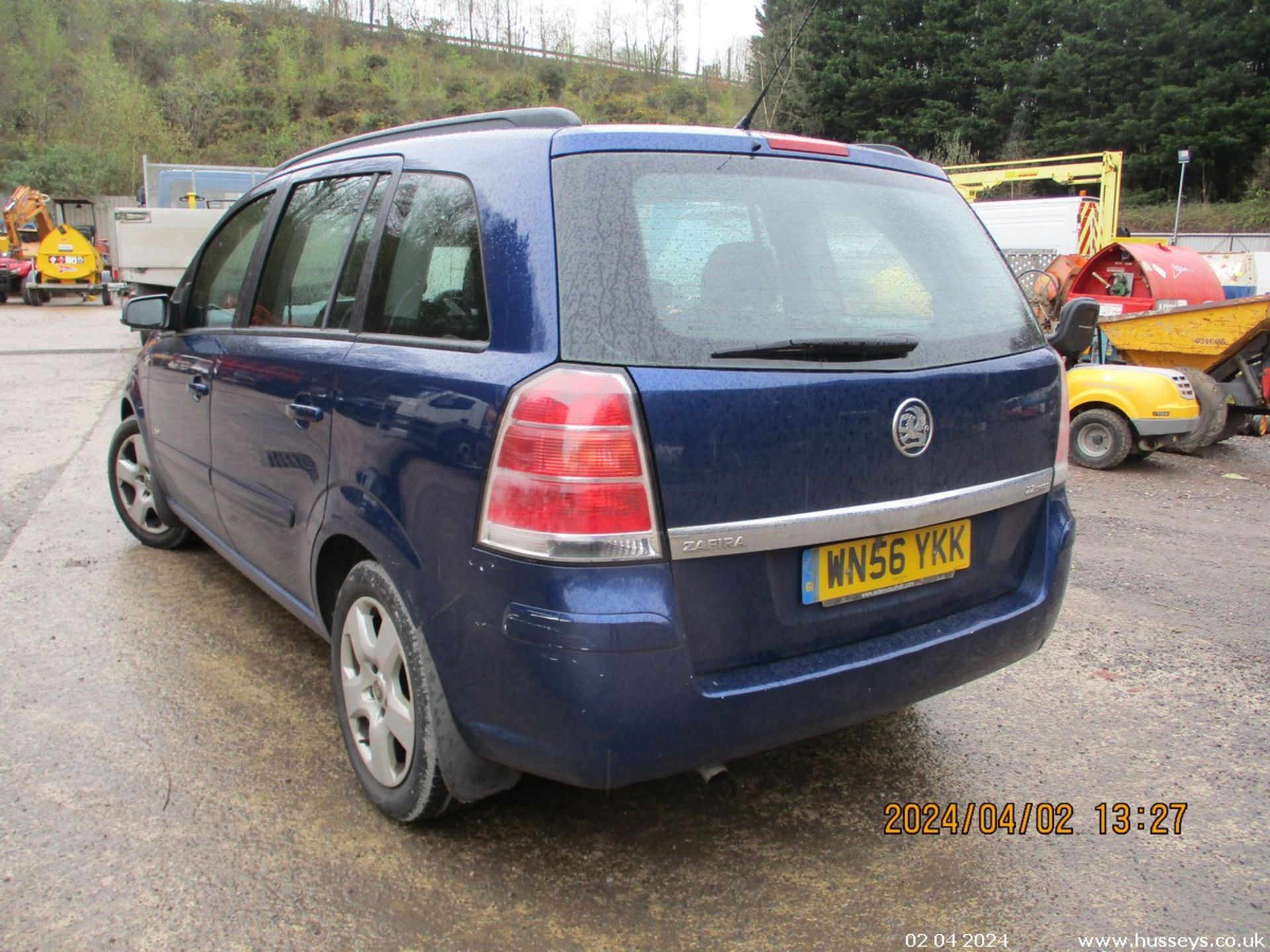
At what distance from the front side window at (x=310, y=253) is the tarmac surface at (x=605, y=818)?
50.9 inches

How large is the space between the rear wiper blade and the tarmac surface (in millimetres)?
1268

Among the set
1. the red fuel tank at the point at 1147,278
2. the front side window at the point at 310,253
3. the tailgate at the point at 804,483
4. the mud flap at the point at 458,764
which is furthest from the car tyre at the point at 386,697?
the red fuel tank at the point at 1147,278

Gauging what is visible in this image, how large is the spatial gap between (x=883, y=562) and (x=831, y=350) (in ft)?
1.68

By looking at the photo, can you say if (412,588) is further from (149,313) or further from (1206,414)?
(1206,414)

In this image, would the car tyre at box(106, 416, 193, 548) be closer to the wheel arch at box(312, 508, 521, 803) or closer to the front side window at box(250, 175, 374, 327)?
the front side window at box(250, 175, 374, 327)

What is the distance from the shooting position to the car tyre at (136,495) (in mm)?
4664

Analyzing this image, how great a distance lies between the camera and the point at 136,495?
4.80 meters

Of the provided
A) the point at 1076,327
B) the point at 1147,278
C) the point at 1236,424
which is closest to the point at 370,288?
the point at 1076,327

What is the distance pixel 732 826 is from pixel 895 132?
45.9 meters

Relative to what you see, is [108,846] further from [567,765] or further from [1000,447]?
[1000,447]

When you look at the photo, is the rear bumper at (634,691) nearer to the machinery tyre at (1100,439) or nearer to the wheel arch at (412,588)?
the wheel arch at (412,588)

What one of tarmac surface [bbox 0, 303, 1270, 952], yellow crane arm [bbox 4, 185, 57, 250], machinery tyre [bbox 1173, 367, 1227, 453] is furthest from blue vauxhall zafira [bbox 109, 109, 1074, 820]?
yellow crane arm [bbox 4, 185, 57, 250]

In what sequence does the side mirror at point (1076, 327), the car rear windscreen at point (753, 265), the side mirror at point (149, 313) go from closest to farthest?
the car rear windscreen at point (753, 265) < the side mirror at point (1076, 327) < the side mirror at point (149, 313)

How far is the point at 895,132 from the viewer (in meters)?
43.8
